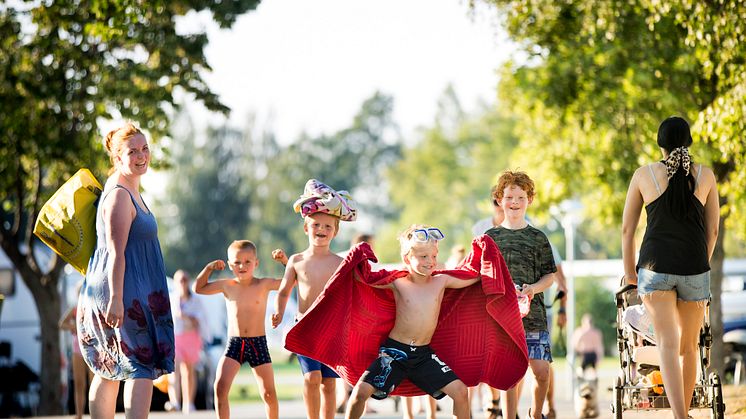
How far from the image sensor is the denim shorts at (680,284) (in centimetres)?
887

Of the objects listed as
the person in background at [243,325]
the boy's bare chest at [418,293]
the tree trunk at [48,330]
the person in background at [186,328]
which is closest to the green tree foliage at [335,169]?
the tree trunk at [48,330]

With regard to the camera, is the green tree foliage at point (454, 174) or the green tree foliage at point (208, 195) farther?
the green tree foliage at point (208, 195)

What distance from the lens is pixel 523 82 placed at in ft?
68.5

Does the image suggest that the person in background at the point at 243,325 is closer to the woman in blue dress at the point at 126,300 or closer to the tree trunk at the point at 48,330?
the woman in blue dress at the point at 126,300

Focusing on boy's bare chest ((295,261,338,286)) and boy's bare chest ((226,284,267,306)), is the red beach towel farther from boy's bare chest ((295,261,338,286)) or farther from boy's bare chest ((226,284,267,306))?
boy's bare chest ((226,284,267,306))

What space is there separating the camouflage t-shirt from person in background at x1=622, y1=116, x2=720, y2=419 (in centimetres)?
107

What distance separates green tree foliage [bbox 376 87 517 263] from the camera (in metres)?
84.6

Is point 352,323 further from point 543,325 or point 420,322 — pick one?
point 543,325

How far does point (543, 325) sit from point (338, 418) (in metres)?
5.88

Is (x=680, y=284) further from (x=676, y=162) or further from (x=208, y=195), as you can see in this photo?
(x=208, y=195)

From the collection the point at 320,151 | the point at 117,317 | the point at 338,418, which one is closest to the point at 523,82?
the point at 338,418

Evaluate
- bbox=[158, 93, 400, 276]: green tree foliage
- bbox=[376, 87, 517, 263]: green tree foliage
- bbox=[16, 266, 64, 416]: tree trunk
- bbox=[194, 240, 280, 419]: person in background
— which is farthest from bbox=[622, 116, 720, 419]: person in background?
bbox=[158, 93, 400, 276]: green tree foliage

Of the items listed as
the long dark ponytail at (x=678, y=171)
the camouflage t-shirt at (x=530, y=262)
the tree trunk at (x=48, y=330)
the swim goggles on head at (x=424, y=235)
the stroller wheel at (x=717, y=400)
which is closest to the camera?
the swim goggles on head at (x=424, y=235)

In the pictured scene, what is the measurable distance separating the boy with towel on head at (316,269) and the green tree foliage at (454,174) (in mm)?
73349
